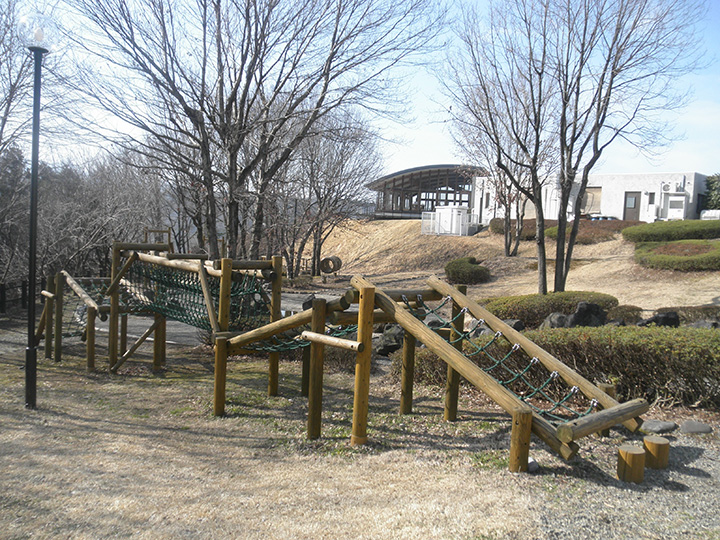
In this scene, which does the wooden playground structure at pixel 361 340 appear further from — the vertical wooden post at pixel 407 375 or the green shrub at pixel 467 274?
the green shrub at pixel 467 274

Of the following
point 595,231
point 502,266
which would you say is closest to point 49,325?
point 502,266

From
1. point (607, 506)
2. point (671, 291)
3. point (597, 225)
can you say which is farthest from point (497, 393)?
point (597, 225)

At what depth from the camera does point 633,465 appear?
3832 mm

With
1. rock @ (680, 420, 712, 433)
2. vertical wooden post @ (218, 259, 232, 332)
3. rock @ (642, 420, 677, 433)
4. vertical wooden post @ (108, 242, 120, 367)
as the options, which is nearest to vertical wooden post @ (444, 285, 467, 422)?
rock @ (642, 420, 677, 433)

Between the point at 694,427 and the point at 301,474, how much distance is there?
3.37 metres

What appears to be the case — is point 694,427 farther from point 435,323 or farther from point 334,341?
point 435,323

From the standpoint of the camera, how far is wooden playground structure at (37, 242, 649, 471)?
4145mm

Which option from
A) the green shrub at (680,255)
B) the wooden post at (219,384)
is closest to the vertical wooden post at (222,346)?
the wooden post at (219,384)

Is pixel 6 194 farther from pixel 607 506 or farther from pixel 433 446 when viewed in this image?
pixel 607 506

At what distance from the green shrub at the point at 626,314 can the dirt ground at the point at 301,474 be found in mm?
5944

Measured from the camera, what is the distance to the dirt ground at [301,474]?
131 inches

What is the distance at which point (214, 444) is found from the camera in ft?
16.6

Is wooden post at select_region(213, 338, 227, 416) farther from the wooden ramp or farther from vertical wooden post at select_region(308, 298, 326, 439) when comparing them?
the wooden ramp

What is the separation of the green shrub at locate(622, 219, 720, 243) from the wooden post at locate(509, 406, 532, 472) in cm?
2343
